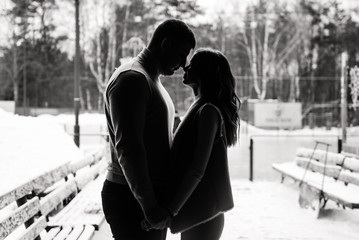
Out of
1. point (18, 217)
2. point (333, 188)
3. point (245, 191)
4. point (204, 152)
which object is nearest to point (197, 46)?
point (245, 191)

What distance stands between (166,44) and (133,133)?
0.44m

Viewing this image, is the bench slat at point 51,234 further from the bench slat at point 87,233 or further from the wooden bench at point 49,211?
the bench slat at point 87,233

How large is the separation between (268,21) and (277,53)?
3102 millimetres

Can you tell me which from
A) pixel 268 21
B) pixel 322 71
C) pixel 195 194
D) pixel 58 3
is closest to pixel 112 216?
pixel 195 194

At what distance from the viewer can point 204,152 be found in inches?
81.4

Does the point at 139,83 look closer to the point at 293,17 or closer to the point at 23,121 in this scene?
the point at 23,121

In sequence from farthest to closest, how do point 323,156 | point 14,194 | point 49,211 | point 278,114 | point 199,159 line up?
point 278,114 → point 323,156 → point 49,211 → point 14,194 → point 199,159

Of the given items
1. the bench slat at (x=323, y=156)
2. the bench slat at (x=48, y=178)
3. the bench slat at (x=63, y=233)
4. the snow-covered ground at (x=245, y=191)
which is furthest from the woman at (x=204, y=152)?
the bench slat at (x=323, y=156)

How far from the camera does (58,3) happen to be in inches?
1272

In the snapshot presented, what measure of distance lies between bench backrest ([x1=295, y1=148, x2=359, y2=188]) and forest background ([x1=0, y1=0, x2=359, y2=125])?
23.2 metres

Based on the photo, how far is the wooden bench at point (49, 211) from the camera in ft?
10.5

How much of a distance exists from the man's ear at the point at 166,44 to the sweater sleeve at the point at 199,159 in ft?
1.03

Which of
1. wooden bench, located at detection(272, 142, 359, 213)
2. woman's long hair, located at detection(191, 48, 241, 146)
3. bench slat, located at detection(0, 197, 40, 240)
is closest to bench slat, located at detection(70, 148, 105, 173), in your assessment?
bench slat, located at detection(0, 197, 40, 240)

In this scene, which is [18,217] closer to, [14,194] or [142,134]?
[14,194]
